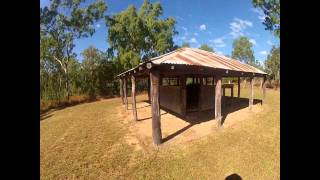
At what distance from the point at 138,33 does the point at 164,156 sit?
2907 cm

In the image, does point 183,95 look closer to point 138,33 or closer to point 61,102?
point 61,102

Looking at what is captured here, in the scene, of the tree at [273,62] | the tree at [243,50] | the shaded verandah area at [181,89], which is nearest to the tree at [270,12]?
the shaded verandah area at [181,89]

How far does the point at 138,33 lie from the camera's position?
34344mm

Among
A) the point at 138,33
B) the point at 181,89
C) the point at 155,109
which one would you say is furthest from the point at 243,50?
the point at 155,109

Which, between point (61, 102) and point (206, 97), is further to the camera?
point (61, 102)

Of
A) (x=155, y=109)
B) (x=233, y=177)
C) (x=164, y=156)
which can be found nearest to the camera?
(x=233, y=177)

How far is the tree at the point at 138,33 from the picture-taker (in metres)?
33.9

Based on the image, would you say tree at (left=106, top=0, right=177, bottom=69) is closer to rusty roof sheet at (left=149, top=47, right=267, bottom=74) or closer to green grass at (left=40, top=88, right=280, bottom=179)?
rusty roof sheet at (left=149, top=47, right=267, bottom=74)

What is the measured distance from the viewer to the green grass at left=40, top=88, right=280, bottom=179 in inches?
254
